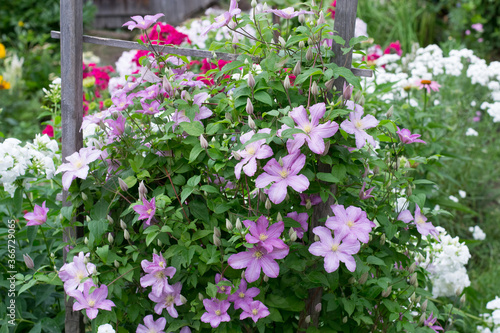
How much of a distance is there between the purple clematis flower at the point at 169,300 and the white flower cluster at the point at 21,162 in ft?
1.96

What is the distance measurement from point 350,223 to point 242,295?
0.37 metres

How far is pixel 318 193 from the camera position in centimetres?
137

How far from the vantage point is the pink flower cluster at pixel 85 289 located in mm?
1368

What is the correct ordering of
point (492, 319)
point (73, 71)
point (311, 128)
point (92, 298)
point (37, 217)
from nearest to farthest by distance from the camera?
point (311, 128), point (92, 298), point (37, 217), point (73, 71), point (492, 319)

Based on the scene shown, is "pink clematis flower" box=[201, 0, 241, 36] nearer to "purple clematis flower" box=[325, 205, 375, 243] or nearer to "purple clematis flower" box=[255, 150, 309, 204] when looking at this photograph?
"purple clematis flower" box=[255, 150, 309, 204]

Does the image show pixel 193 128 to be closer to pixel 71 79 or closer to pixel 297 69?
pixel 297 69

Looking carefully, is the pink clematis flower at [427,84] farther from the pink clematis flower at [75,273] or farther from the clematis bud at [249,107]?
the pink clematis flower at [75,273]

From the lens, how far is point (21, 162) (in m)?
1.57

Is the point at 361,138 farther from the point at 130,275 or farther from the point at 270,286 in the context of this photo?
the point at 130,275

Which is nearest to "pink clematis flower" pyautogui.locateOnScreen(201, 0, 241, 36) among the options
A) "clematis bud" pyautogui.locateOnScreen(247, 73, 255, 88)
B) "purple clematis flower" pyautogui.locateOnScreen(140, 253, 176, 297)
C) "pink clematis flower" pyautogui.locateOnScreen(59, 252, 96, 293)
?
"clematis bud" pyautogui.locateOnScreen(247, 73, 255, 88)

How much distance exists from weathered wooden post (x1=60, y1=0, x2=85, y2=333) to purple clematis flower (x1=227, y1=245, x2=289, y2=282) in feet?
2.13

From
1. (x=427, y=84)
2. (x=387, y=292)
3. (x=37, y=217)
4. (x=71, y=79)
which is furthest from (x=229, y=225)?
(x=427, y=84)

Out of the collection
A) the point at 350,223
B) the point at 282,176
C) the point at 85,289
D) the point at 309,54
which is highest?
the point at 309,54

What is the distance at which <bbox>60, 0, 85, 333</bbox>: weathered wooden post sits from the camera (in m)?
1.61
